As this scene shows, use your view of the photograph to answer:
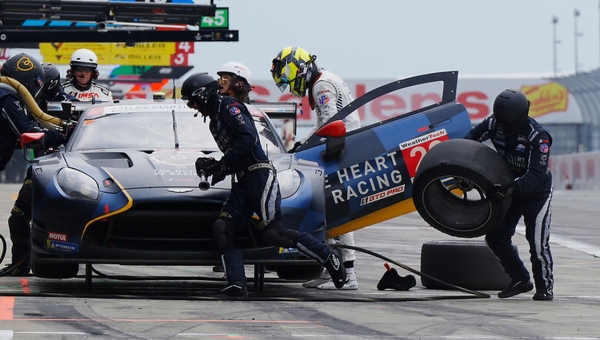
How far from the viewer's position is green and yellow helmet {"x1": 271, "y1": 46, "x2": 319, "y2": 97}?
9508 millimetres

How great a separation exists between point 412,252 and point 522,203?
4559 millimetres

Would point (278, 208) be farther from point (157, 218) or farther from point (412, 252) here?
point (412, 252)

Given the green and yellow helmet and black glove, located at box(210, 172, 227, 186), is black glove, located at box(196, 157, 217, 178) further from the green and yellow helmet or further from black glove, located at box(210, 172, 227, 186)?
the green and yellow helmet

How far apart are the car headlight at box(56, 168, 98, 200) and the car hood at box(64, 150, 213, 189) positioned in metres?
0.07

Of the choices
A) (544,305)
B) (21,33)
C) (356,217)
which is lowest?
(544,305)

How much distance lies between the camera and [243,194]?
7699 millimetres

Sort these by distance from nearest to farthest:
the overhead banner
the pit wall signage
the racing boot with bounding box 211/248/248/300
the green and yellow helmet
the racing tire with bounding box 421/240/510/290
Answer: the racing boot with bounding box 211/248/248/300 < the racing tire with bounding box 421/240/510/290 < the green and yellow helmet < the overhead banner < the pit wall signage

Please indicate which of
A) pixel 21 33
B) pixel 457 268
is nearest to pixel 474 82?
pixel 21 33

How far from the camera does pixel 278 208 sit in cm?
768

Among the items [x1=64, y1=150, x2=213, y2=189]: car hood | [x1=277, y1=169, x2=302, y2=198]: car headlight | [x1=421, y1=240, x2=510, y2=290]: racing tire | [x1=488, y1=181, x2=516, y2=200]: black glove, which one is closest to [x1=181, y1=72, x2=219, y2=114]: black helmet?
[x1=64, y1=150, x2=213, y2=189]: car hood

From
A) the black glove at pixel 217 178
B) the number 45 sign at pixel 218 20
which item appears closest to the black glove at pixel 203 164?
the black glove at pixel 217 178

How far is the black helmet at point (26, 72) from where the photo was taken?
9.63m

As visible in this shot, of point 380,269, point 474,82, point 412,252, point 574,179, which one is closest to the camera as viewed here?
point 380,269

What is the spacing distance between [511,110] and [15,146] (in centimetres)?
390
